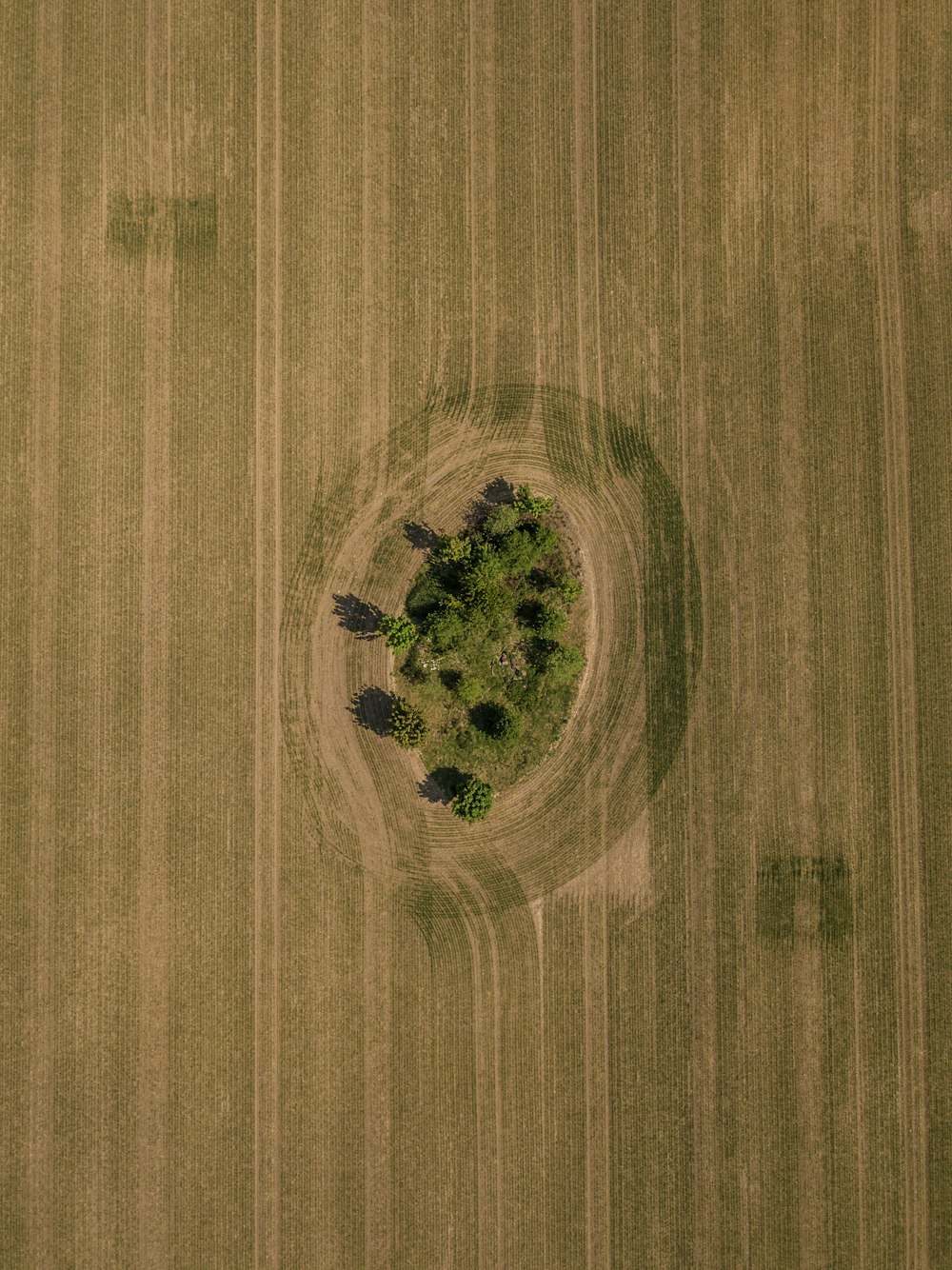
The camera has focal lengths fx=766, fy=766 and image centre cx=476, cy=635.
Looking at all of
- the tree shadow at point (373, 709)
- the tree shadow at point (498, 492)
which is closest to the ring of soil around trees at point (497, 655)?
the tree shadow at point (498, 492)

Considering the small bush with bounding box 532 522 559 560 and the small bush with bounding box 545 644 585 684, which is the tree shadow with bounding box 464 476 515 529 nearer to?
the small bush with bounding box 532 522 559 560

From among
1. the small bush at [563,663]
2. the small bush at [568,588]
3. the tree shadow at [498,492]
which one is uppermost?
the tree shadow at [498,492]

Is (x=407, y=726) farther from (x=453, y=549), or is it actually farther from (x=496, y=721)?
(x=453, y=549)

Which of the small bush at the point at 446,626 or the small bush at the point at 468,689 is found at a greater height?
the small bush at the point at 446,626

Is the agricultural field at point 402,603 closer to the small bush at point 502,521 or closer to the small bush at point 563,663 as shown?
the small bush at point 563,663

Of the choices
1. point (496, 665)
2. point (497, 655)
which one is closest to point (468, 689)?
point (496, 665)

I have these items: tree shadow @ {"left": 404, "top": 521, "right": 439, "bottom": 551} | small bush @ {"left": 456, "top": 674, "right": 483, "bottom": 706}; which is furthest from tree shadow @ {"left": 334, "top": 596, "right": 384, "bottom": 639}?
small bush @ {"left": 456, "top": 674, "right": 483, "bottom": 706}

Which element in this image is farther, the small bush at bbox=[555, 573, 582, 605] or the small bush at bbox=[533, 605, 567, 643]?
the small bush at bbox=[555, 573, 582, 605]
